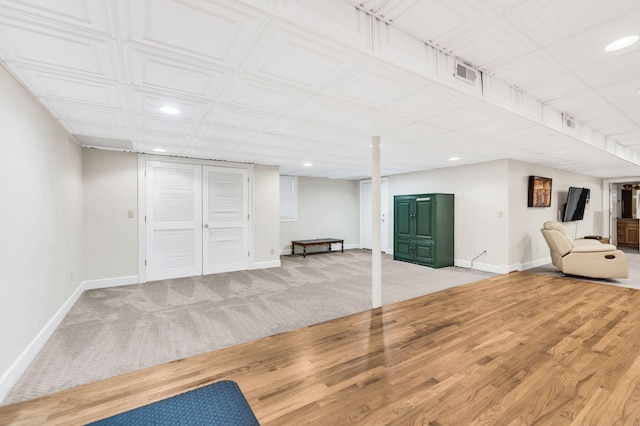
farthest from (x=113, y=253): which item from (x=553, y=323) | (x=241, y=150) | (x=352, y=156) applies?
(x=553, y=323)

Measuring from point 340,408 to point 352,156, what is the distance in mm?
4368

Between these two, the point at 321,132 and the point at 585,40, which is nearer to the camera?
the point at 585,40

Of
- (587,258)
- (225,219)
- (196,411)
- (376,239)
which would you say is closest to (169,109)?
(196,411)

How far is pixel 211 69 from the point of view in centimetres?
215

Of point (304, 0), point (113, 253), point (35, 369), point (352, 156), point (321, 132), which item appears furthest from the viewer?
point (352, 156)

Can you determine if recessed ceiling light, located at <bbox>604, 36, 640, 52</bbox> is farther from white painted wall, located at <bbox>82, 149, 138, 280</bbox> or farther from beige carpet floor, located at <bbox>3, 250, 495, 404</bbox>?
white painted wall, located at <bbox>82, 149, 138, 280</bbox>

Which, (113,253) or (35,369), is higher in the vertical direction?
(113,253)

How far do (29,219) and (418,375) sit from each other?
11.7ft

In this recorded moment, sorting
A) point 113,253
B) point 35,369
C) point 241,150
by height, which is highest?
point 241,150

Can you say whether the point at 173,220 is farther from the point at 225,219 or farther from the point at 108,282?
the point at 108,282

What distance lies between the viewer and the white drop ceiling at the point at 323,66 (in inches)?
65.3

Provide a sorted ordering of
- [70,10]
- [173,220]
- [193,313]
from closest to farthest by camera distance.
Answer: [70,10]
[193,313]
[173,220]

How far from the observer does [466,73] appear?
247cm

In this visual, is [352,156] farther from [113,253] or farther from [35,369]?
[35,369]
